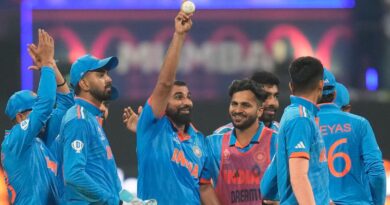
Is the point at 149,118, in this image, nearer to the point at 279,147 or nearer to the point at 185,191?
the point at 185,191

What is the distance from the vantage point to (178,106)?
900 cm

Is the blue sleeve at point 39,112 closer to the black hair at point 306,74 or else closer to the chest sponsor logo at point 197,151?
the chest sponsor logo at point 197,151

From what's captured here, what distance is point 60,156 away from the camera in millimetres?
9266

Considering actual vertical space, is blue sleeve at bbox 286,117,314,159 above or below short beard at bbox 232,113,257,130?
below

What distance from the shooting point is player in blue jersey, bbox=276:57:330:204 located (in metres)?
7.59

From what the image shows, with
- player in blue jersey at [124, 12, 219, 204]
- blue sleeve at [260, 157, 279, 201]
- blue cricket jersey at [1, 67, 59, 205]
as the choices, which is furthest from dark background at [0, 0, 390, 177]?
blue sleeve at [260, 157, 279, 201]

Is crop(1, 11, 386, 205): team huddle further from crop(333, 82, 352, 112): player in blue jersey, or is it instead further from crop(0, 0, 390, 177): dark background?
crop(0, 0, 390, 177): dark background

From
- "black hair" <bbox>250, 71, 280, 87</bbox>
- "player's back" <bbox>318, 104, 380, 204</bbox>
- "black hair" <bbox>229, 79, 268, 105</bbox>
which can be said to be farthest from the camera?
"black hair" <bbox>250, 71, 280, 87</bbox>

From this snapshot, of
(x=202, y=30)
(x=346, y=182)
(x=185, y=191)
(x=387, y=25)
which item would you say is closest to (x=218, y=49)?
(x=202, y=30)

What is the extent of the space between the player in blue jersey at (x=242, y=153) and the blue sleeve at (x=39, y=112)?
1259 millimetres

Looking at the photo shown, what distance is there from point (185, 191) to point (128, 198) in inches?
18.1

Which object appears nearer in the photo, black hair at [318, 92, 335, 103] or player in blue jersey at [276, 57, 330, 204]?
player in blue jersey at [276, 57, 330, 204]

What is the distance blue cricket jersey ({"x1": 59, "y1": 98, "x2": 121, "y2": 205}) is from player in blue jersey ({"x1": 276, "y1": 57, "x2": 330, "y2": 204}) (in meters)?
1.42

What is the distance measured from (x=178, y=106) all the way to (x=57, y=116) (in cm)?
106
